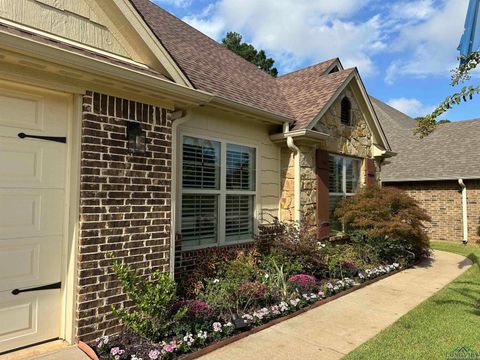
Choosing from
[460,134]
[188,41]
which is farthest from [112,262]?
[460,134]

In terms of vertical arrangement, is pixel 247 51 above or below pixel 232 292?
above

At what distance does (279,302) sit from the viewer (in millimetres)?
5312

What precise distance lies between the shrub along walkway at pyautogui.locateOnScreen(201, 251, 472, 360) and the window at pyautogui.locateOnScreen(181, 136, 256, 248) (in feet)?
6.80

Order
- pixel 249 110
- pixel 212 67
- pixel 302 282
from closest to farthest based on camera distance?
pixel 302 282, pixel 249 110, pixel 212 67

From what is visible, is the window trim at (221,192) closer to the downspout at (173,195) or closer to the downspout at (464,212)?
the downspout at (173,195)

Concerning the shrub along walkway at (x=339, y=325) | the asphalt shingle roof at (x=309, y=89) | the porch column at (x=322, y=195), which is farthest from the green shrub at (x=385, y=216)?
the asphalt shingle roof at (x=309, y=89)

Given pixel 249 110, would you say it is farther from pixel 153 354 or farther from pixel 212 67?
pixel 153 354

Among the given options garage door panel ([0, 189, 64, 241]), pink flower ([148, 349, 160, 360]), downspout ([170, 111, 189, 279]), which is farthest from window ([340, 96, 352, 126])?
pink flower ([148, 349, 160, 360])

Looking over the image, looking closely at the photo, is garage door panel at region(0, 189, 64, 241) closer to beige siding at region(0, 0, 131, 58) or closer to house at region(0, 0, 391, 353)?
house at region(0, 0, 391, 353)

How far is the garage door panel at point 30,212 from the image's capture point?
355 centimetres

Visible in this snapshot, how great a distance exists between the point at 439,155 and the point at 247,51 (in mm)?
17422

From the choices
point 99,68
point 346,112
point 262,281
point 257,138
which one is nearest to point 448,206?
point 346,112

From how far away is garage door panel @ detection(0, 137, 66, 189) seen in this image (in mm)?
3557

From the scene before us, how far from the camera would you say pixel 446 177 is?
13.7m
